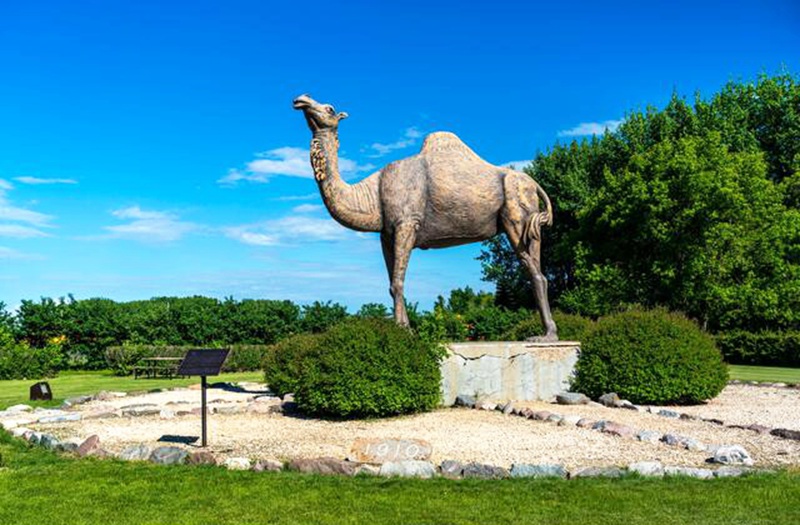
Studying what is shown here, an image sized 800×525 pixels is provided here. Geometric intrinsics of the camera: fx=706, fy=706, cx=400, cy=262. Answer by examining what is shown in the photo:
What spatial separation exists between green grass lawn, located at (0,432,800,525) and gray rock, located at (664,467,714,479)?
180mm

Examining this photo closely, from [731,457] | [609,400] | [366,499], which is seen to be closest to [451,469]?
[366,499]

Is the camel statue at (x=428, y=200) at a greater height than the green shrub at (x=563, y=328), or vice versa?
the camel statue at (x=428, y=200)

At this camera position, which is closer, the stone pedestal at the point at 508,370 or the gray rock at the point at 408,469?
the gray rock at the point at 408,469

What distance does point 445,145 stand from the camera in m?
13.0

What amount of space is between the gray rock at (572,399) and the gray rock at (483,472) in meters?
Result: 5.55

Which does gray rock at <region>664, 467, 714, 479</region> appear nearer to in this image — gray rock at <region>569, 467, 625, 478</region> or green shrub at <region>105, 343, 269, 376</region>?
gray rock at <region>569, 467, 625, 478</region>

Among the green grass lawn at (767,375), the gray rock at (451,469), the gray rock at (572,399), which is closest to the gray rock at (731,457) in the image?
the gray rock at (451,469)

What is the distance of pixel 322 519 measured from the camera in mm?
5473

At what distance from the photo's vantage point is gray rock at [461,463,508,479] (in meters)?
6.82

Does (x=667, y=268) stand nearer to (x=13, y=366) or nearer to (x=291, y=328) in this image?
(x=291, y=328)

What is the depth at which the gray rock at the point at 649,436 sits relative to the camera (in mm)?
8719

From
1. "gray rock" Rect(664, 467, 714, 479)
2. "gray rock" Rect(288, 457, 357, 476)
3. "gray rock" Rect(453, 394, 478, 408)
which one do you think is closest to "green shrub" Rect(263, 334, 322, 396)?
"gray rock" Rect(453, 394, 478, 408)

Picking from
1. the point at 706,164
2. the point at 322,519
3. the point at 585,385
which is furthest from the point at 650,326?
the point at 706,164

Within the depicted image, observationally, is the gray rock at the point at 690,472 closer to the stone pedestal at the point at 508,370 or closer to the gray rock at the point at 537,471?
the gray rock at the point at 537,471
